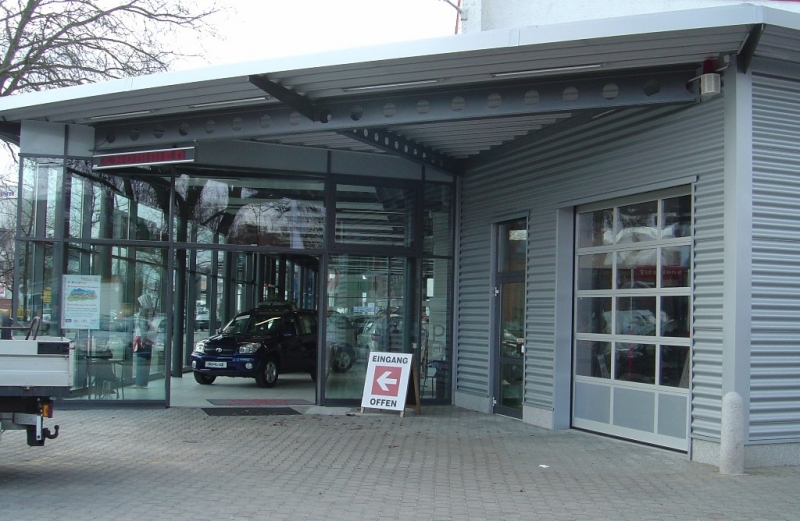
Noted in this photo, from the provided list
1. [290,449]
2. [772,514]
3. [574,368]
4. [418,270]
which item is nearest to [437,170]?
[418,270]

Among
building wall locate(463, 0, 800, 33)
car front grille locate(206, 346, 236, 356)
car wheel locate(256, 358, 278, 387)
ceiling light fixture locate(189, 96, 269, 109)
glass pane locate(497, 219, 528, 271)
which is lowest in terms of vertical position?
car wheel locate(256, 358, 278, 387)

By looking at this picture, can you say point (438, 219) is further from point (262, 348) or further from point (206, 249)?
point (262, 348)

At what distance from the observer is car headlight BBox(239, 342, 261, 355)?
680 inches

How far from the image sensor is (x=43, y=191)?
42.6 ft

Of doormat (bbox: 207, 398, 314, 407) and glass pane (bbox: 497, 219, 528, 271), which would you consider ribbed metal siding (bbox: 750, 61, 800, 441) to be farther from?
doormat (bbox: 207, 398, 314, 407)

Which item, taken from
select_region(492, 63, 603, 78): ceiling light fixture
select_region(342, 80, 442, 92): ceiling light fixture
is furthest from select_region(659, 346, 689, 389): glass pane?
select_region(342, 80, 442, 92): ceiling light fixture

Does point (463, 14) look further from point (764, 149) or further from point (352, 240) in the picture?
point (764, 149)

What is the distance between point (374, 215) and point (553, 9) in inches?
170

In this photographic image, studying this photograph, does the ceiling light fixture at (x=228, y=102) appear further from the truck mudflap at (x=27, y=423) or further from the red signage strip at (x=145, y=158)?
the truck mudflap at (x=27, y=423)

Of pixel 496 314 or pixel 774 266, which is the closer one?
pixel 774 266

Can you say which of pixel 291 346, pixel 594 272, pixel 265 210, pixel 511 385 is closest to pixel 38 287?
pixel 265 210

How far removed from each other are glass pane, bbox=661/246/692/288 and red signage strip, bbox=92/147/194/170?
6.46m

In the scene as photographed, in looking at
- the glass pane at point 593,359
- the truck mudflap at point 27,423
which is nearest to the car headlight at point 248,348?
the glass pane at point 593,359

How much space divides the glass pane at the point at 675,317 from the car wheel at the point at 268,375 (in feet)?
31.8
